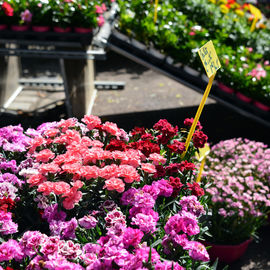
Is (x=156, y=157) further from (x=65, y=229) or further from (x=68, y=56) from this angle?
(x=68, y=56)

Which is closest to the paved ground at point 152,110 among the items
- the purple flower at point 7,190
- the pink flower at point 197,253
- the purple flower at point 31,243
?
the purple flower at point 7,190

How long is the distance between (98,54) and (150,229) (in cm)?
296

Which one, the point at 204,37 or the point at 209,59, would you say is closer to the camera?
the point at 209,59

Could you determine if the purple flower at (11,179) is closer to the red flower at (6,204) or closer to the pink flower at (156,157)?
the red flower at (6,204)

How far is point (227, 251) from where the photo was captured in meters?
2.88

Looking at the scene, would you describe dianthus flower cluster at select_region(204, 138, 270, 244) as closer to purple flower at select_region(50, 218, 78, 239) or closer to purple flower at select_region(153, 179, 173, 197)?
purple flower at select_region(153, 179, 173, 197)

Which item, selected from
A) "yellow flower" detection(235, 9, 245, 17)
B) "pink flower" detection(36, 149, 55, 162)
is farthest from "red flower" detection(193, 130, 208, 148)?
"yellow flower" detection(235, 9, 245, 17)

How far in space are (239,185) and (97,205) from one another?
1298 millimetres

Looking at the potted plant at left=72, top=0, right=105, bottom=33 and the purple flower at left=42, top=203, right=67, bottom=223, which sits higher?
the potted plant at left=72, top=0, right=105, bottom=33

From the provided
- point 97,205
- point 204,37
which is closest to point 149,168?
point 97,205

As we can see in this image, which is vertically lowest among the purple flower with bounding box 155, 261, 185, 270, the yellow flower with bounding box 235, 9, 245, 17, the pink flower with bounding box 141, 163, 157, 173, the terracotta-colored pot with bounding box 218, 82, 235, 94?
the terracotta-colored pot with bounding box 218, 82, 235, 94

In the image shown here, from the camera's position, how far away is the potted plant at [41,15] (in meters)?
4.15

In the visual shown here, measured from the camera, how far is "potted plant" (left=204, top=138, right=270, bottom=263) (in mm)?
2719

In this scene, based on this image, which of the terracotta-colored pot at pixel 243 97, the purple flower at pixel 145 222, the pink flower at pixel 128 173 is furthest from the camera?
the terracotta-colored pot at pixel 243 97
